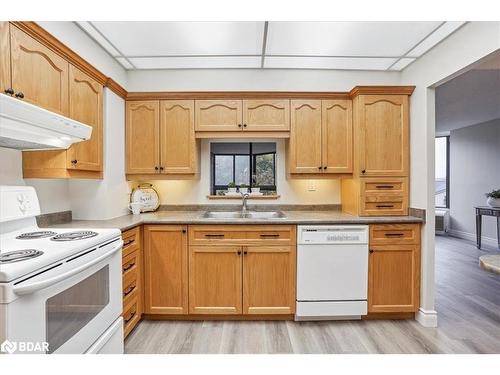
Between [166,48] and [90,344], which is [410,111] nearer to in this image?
[166,48]

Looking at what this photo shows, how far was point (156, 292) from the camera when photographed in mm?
2383

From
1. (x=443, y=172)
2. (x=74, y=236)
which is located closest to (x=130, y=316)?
(x=74, y=236)

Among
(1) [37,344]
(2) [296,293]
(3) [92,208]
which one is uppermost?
(3) [92,208]

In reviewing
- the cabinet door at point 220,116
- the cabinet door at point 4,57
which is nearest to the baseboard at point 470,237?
the cabinet door at point 220,116

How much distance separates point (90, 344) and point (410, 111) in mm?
3058

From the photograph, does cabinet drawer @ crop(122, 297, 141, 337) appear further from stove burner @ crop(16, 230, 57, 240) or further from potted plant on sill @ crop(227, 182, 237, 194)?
potted plant on sill @ crop(227, 182, 237, 194)

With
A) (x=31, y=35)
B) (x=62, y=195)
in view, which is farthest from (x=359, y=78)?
(x=62, y=195)

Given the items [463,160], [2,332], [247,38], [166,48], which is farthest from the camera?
[463,160]

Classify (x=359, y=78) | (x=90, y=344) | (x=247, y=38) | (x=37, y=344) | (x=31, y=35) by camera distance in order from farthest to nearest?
1. (x=359, y=78)
2. (x=247, y=38)
3. (x=31, y=35)
4. (x=90, y=344)
5. (x=37, y=344)

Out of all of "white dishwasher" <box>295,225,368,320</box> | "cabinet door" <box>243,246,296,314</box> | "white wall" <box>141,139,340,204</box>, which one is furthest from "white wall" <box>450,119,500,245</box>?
"cabinet door" <box>243,246,296,314</box>

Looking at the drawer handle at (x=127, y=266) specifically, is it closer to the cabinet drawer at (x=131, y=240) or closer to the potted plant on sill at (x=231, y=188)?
the cabinet drawer at (x=131, y=240)

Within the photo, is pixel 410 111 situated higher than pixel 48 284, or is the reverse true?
pixel 410 111

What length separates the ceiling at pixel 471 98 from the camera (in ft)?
9.92

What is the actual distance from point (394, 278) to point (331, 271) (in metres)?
0.58
